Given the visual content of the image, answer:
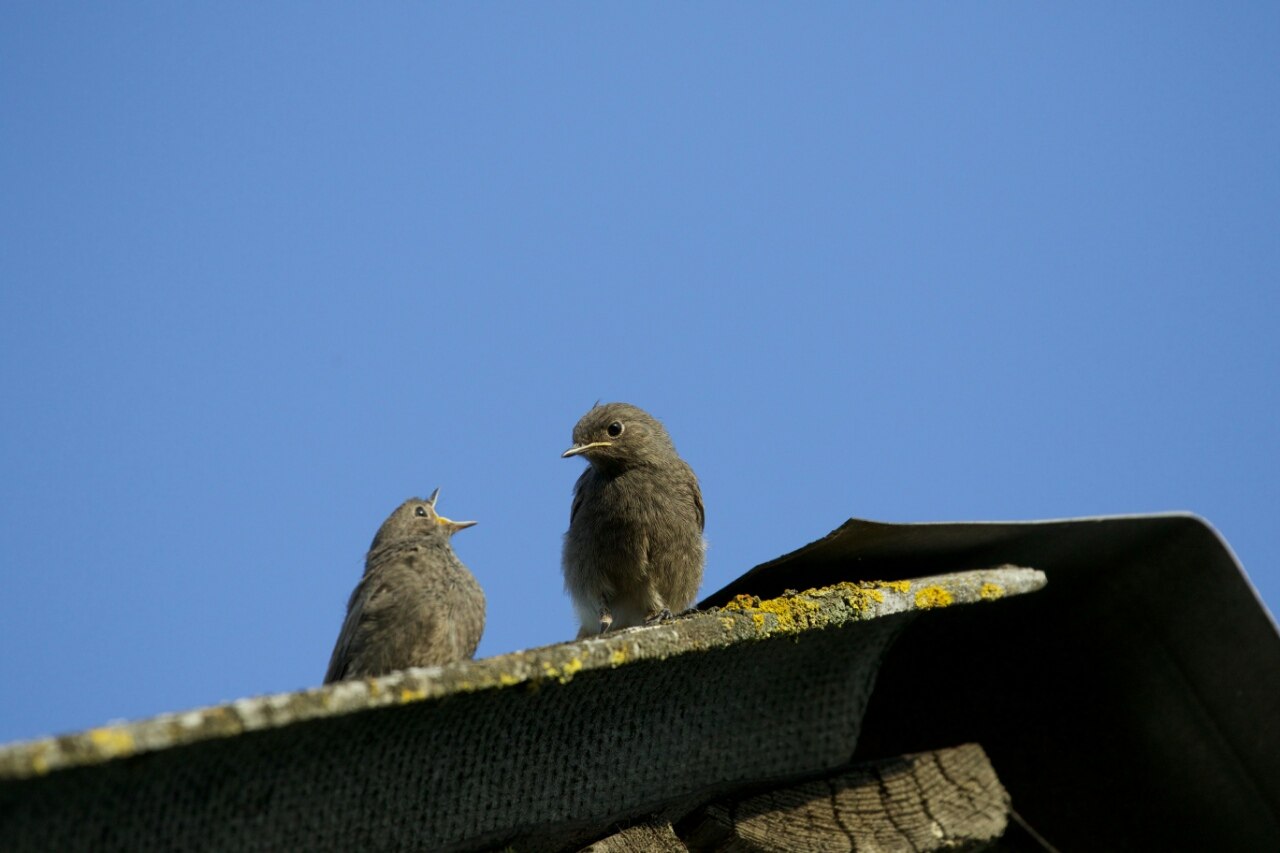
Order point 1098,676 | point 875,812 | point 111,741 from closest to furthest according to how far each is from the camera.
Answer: point 111,741 < point 875,812 < point 1098,676

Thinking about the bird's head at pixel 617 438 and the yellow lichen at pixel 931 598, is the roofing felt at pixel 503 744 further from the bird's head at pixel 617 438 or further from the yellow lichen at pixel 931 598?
the bird's head at pixel 617 438

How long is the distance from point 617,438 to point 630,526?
74cm

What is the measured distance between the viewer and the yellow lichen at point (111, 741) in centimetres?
340

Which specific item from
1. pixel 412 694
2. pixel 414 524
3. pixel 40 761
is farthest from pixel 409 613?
pixel 40 761

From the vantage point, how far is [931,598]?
17.7 feet

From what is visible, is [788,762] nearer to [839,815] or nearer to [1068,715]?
[839,815]

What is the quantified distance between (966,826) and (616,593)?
4310mm

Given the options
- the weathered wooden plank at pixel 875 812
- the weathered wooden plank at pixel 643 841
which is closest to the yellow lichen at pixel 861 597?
the weathered wooden plank at pixel 875 812

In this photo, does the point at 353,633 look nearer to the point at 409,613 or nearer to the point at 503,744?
the point at 409,613

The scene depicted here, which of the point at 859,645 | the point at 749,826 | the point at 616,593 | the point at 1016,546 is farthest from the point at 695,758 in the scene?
the point at 616,593

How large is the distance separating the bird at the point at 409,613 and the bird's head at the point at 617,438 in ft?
9.02

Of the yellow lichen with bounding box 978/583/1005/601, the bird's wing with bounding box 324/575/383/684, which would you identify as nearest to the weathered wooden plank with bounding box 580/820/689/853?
the yellow lichen with bounding box 978/583/1005/601

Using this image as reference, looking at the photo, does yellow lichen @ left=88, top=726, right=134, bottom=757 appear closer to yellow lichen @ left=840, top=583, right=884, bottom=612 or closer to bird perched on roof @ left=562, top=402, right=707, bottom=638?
yellow lichen @ left=840, top=583, right=884, bottom=612

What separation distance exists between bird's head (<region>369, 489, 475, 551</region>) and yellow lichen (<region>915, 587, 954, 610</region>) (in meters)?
2.72
